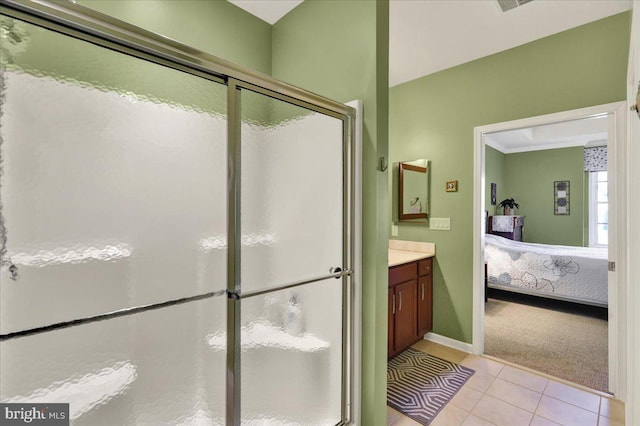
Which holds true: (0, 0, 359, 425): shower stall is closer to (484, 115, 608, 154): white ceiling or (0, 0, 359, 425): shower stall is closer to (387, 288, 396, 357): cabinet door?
(387, 288, 396, 357): cabinet door

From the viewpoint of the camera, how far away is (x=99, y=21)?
0.85 m

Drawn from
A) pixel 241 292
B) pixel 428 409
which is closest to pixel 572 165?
pixel 428 409

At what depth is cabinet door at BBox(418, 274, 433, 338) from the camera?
2.79 m

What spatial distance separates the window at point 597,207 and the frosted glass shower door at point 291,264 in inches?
256

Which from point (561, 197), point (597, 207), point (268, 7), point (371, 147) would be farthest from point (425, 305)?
point (597, 207)

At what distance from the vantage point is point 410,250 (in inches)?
124

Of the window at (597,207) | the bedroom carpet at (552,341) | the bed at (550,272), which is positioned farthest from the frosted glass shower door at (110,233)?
the window at (597,207)

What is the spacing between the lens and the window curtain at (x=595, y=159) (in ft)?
18.2

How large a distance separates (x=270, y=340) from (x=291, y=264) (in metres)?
0.35

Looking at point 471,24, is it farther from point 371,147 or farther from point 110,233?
point 110,233

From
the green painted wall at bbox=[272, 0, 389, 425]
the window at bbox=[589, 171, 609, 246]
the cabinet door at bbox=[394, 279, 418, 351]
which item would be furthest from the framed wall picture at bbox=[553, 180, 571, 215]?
the green painted wall at bbox=[272, 0, 389, 425]

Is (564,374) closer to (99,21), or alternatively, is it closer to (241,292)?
(241,292)

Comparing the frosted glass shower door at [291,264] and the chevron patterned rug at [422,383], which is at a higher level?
the frosted glass shower door at [291,264]

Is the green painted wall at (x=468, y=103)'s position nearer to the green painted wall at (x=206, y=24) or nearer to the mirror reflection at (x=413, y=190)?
the mirror reflection at (x=413, y=190)
